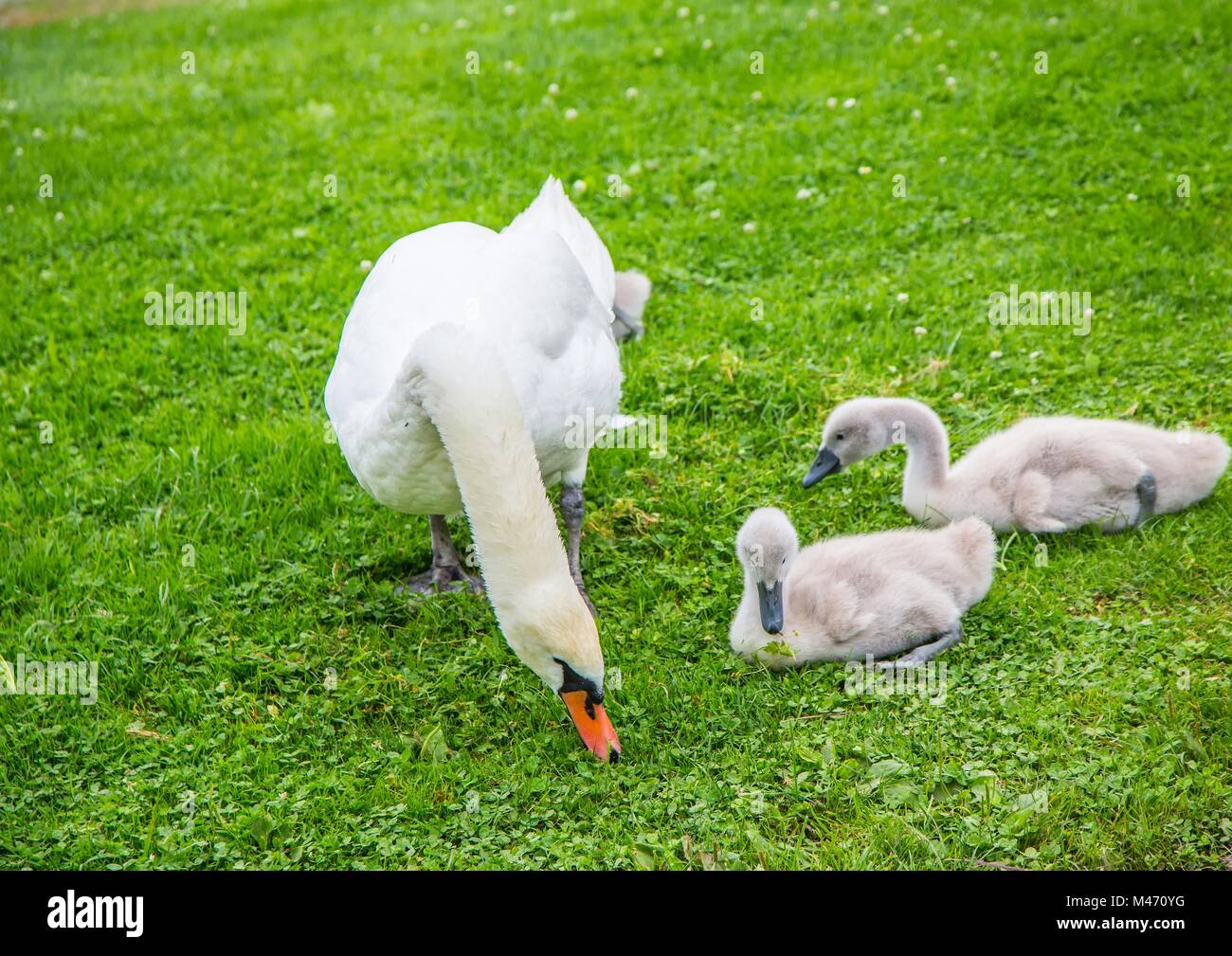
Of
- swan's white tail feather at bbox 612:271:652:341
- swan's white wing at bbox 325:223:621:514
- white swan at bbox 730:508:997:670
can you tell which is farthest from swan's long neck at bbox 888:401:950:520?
swan's white tail feather at bbox 612:271:652:341

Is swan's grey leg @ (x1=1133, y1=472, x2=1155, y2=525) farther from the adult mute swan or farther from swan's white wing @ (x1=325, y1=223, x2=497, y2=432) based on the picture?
swan's white wing @ (x1=325, y1=223, x2=497, y2=432)

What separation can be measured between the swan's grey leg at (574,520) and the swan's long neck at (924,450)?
146cm

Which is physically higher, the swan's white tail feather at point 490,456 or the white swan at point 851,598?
the swan's white tail feather at point 490,456

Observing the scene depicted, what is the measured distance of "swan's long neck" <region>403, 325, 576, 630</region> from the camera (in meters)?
3.87

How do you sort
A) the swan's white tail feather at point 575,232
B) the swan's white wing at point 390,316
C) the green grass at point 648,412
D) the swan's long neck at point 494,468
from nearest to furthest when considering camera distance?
the swan's long neck at point 494,468, the green grass at point 648,412, the swan's white wing at point 390,316, the swan's white tail feather at point 575,232

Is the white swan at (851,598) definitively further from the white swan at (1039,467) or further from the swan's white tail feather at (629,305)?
the swan's white tail feather at (629,305)

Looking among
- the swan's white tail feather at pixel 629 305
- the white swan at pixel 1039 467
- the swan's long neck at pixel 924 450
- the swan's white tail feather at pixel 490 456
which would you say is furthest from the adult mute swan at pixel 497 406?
the swan's long neck at pixel 924 450

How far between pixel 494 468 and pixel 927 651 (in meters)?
1.85

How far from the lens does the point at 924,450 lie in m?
5.25

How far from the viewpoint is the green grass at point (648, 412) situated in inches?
158

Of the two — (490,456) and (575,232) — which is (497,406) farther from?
(575,232)

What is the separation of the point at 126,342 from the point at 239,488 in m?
1.86

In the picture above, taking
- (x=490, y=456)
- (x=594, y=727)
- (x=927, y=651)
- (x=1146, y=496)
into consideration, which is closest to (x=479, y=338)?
(x=490, y=456)

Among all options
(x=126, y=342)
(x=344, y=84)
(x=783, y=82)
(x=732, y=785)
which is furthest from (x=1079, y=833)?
(x=344, y=84)
